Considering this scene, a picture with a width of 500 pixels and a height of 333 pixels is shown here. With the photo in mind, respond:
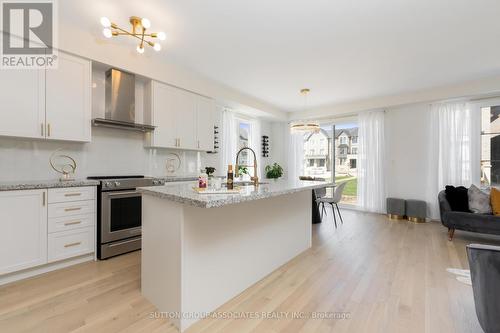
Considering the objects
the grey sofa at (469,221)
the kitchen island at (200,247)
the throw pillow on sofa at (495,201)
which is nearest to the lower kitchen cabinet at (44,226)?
the kitchen island at (200,247)

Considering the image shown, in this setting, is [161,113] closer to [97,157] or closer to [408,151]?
[97,157]

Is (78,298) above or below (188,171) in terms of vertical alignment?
below

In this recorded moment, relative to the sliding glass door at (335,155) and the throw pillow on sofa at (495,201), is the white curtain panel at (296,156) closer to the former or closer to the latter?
the sliding glass door at (335,155)

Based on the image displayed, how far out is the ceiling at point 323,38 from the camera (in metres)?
2.17

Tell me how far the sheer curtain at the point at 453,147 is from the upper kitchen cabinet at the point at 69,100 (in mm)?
5918

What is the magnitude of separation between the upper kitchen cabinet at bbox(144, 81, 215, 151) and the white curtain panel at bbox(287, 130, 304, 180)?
2.94m

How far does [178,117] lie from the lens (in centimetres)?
371

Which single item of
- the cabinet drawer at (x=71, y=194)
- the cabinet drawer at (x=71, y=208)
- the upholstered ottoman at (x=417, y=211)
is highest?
the cabinet drawer at (x=71, y=194)

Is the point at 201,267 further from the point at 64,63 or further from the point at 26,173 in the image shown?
the point at 64,63

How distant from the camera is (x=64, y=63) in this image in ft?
8.37

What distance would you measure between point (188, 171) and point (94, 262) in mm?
2068

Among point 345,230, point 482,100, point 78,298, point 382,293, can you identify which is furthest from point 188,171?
point 482,100

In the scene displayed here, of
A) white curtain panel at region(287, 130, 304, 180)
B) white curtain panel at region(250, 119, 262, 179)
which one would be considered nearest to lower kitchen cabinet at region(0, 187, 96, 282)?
white curtain panel at region(250, 119, 262, 179)

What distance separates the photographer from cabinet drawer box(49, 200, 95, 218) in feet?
7.66
